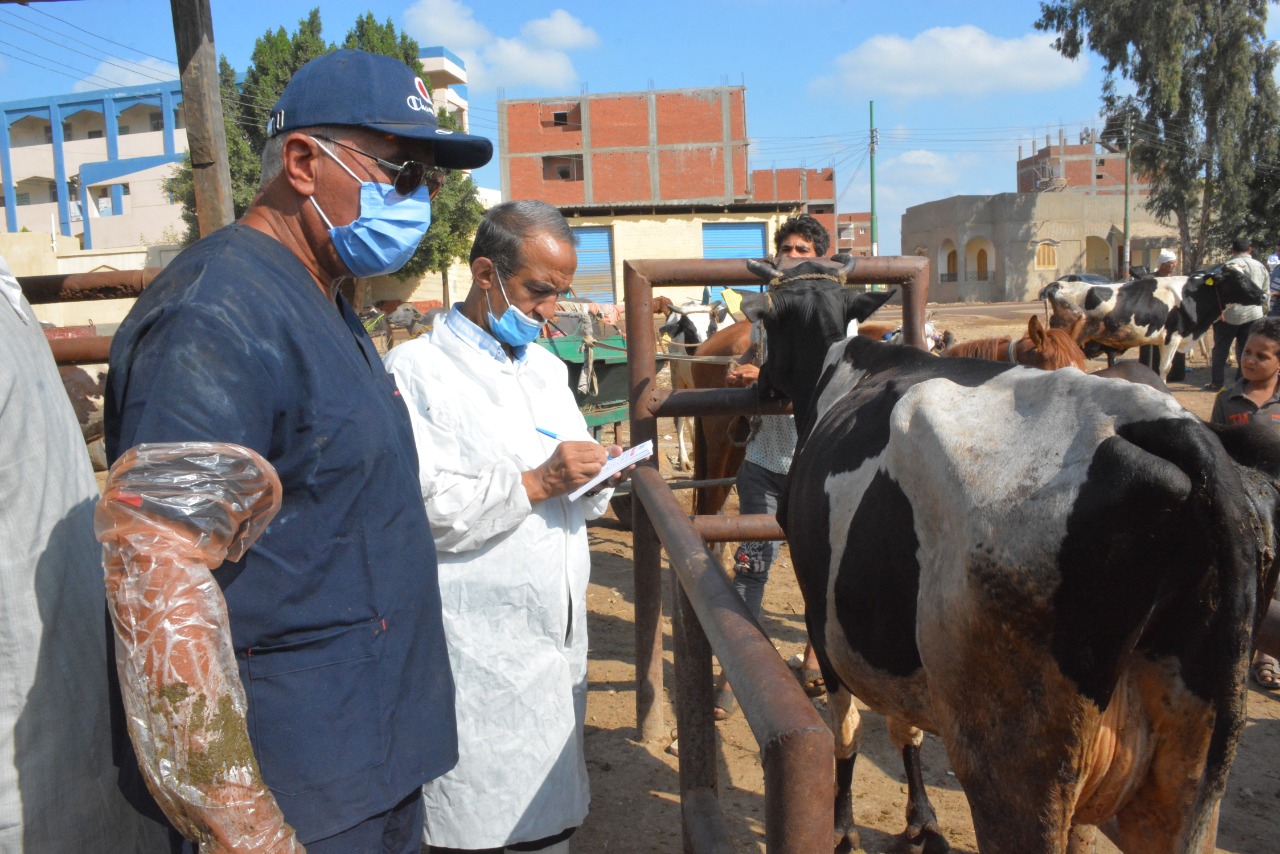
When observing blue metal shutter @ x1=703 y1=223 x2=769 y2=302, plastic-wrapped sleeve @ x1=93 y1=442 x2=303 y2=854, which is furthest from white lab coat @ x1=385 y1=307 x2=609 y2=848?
blue metal shutter @ x1=703 y1=223 x2=769 y2=302

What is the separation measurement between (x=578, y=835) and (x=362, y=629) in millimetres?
2078

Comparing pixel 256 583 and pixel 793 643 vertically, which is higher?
pixel 256 583

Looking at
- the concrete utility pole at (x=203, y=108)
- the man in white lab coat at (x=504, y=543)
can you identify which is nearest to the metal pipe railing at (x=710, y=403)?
the man in white lab coat at (x=504, y=543)

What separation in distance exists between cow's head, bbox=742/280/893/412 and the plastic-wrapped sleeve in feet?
8.77

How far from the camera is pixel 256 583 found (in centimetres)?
128

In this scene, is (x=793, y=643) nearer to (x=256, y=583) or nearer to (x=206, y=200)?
(x=206, y=200)

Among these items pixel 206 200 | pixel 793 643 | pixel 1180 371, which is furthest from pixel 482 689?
pixel 1180 371

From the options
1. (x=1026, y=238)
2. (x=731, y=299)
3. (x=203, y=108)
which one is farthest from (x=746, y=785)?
(x=1026, y=238)

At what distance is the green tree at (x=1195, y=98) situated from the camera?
98.3 feet

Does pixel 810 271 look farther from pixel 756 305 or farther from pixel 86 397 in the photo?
pixel 86 397

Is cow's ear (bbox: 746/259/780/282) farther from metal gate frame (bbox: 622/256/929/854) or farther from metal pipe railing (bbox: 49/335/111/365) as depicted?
metal pipe railing (bbox: 49/335/111/365)

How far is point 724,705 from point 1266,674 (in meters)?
2.45

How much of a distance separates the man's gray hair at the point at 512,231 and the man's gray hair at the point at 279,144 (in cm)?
83

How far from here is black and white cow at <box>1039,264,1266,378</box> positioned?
11648 millimetres
